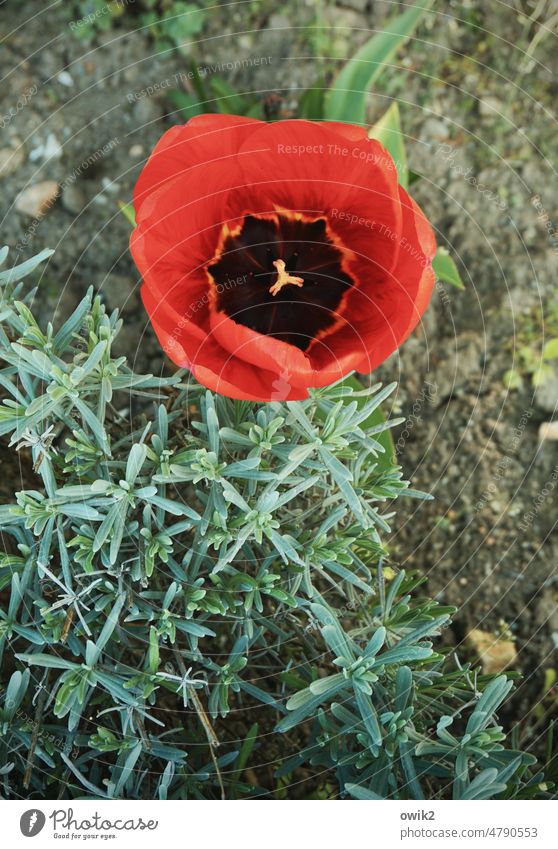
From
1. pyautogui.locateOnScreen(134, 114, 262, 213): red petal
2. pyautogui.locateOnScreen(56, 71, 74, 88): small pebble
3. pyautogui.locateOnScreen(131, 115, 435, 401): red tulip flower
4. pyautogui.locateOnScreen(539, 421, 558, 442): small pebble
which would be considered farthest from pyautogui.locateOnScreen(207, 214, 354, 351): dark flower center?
pyautogui.locateOnScreen(56, 71, 74, 88): small pebble

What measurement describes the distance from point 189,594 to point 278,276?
37 cm

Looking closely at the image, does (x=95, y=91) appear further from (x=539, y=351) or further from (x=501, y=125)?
(x=539, y=351)

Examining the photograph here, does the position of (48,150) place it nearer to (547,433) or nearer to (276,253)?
(276,253)

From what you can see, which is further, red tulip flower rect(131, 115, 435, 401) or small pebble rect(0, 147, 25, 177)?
small pebble rect(0, 147, 25, 177)

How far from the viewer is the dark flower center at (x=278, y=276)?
36.4 inches

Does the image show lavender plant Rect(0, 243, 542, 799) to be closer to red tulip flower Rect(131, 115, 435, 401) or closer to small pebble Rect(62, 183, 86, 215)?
red tulip flower Rect(131, 115, 435, 401)

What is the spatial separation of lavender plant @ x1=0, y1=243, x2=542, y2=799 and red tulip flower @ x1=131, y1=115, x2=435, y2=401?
0.08 m

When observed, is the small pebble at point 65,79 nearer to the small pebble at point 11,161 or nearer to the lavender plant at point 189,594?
the small pebble at point 11,161

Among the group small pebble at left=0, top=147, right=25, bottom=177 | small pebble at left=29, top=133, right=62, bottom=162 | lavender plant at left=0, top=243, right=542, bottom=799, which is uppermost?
small pebble at left=29, top=133, right=62, bottom=162

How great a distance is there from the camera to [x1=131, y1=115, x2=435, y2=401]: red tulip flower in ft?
2.59

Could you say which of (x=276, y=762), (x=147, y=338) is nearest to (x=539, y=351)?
(x=147, y=338)

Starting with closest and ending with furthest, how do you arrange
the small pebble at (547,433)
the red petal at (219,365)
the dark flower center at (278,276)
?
1. the red petal at (219,365)
2. the dark flower center at (278,276)
3. the small pebble at (547,433)

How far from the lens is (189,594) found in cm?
89

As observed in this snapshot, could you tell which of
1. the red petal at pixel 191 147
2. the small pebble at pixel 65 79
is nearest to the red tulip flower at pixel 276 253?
the red petal at pixel 191 147
